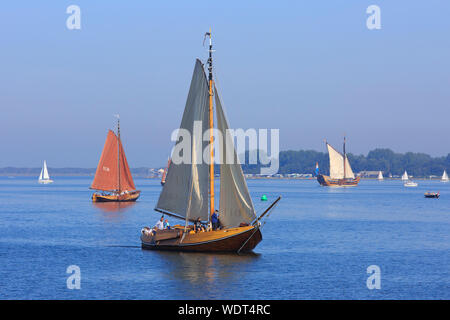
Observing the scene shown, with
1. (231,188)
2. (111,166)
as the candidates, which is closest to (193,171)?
(231,188)

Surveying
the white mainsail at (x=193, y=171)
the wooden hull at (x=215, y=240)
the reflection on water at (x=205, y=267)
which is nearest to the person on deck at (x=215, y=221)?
the white mainsail at (x=193, y=171)

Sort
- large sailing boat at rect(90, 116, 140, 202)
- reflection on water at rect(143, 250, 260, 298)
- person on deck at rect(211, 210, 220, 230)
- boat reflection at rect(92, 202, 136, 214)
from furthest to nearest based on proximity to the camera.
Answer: large sailing boat at rect(90, 116, 140, 202), boat reflection at rect(92, 202, 136, 214), person on deck at rect(211, 210, 220, 230), reflection on water at rect(143, 250, 260, 298)

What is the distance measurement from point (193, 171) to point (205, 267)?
887cm

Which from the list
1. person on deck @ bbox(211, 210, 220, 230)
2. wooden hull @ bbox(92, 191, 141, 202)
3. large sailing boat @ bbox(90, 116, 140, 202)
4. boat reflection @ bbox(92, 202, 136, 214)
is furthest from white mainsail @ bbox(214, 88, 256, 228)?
wooden hull @ bbox(92, 191, 141, 202)

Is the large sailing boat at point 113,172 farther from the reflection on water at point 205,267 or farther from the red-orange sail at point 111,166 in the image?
the reflection on water at point 205,267

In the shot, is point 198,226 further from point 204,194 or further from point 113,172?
point 113,172

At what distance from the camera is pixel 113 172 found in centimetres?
10944

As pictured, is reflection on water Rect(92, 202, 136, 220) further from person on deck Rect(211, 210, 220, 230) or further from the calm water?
person on deck Rect(211, 210, 220, 230)

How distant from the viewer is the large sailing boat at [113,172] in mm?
107875

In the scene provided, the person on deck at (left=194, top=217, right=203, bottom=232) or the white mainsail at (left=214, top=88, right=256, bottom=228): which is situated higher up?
the white mainsail at (left=214, top=88, right=256, bottom=228)

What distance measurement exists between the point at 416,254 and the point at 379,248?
4400 millimetres

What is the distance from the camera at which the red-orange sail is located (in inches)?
4247

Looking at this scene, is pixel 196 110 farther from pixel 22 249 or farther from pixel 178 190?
pixel 22 249

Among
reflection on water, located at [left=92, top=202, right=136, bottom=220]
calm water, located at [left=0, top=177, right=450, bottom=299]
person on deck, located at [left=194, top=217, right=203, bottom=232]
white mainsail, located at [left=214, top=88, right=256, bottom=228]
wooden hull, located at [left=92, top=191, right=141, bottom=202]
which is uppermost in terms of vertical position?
white mainsail, located at [left=214, top=88, right=256, bottom=228]
